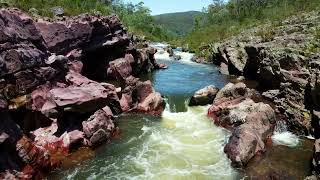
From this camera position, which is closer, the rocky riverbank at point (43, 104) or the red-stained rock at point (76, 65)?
the rocky riverbank at point (43, 104)

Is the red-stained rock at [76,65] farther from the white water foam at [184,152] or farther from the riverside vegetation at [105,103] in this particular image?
the white water foam at [184,152]

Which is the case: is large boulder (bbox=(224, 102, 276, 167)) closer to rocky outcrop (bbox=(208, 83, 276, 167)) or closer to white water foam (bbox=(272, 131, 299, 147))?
rocky outcrop (bbox=(208, 83, 276, 167))

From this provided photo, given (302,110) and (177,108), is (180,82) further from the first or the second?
(302,110)

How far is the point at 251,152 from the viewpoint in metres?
26.5

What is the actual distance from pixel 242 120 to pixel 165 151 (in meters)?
8.28

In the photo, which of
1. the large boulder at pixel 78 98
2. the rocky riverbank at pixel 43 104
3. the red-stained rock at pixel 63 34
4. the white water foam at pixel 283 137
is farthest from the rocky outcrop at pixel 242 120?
the red-stained rock at pixel 63 34

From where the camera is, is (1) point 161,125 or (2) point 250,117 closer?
(2) point 250,117

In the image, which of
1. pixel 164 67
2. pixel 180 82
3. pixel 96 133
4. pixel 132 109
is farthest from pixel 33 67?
pixel 164 67

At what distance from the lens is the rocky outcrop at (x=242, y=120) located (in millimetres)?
26547

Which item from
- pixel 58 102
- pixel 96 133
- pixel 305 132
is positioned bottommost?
pixel 305 132

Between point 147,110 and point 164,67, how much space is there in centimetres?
3062

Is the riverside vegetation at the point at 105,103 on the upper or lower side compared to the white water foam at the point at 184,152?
upper

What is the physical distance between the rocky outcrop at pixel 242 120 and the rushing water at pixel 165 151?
82cm

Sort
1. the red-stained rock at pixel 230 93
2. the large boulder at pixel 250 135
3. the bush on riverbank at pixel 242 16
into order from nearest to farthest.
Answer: the large boulder at pixel 250 135
the red-stained rock at pixel 230 93
the bush on riverbank at pixel 242 16
